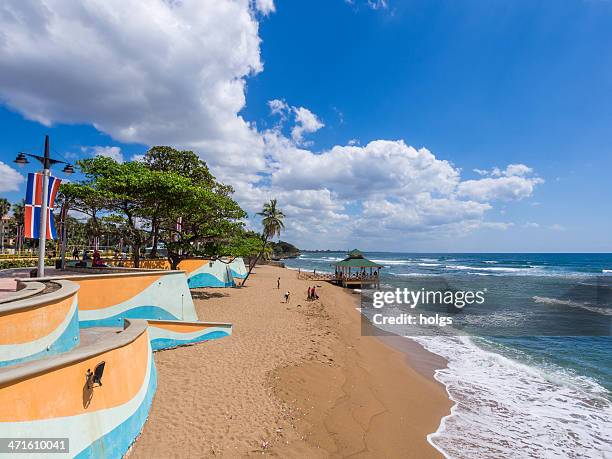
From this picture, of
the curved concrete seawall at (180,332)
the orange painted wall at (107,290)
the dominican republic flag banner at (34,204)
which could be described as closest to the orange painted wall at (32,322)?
the orange painted wall at (107,290)

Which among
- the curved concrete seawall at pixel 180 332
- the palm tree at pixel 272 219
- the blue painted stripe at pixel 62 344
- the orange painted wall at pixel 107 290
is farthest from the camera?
the palm tree at pixel 272 219

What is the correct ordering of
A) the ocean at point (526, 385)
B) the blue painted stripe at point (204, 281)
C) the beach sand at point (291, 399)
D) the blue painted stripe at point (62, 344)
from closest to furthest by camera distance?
the blue painted stripe at point (62, 344) < the beach sand at point (291, 399) < the ocean at point (526, 385) < the blue painted stripe at point (204, 281)

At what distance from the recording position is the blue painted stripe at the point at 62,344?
541cm

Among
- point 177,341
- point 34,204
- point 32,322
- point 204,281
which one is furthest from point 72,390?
point 204,281

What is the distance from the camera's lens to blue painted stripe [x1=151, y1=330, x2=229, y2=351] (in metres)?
11.6

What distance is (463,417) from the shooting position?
32.9 feet

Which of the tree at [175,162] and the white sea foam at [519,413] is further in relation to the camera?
the tree at [175,162]

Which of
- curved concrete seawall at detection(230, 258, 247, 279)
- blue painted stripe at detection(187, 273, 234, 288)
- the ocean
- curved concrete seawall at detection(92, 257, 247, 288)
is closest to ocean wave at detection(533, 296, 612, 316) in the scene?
the ocean

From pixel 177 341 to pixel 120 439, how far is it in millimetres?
6546

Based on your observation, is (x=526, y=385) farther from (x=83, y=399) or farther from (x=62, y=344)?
(x=62, y=344)

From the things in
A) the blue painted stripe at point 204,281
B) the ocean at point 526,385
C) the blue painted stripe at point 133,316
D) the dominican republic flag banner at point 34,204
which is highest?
the dominican republic flag banner at point 34,204

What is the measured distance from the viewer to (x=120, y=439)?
5.91m

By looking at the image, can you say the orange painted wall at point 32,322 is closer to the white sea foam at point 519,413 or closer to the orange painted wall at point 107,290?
the orange painted wall at point 107,290

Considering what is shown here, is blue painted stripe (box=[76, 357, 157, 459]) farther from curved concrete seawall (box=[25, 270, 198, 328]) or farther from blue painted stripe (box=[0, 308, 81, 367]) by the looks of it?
curved concrete seawall (box=[25, 270, 198, 328])
